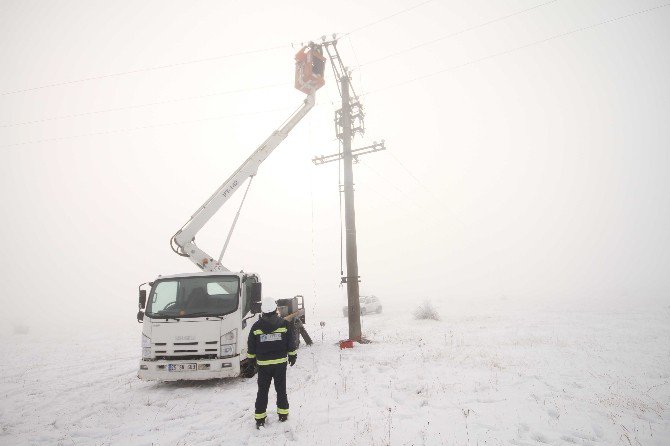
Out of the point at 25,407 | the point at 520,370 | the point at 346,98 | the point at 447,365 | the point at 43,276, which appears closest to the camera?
the point at 25,407

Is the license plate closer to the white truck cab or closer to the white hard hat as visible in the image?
the white truck cab

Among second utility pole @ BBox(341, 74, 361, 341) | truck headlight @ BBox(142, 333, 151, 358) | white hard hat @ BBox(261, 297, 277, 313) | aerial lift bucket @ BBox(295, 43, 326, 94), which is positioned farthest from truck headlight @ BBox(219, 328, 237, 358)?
aerial lift bucket @ BBox(295, 43, 326, 94)

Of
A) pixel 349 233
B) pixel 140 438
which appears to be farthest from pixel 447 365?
pixel 140 438

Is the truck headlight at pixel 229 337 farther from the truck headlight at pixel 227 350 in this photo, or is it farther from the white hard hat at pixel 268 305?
the white hard hat at pixel 268 305

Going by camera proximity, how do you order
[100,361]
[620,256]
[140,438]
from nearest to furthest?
[140,438], [100,361], [620,256]

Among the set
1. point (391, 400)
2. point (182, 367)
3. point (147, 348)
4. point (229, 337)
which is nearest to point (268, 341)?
point (229, 337)

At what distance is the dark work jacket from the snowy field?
102cm

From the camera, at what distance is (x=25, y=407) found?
668 cm

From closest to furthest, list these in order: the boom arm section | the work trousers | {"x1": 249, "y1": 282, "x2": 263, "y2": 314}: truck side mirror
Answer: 1. the work trousers
2. {"x1": 249, "y1": 282, "x2": 263, "y2": 314}: truck side mirror
3. the boom arm section

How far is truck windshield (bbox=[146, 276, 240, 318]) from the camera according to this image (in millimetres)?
7805

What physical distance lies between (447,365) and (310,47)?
12373 mm

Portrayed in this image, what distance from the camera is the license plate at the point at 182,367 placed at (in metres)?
7.14

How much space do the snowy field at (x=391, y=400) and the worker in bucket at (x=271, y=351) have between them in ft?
1.64

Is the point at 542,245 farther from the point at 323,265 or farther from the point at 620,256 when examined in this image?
the point at 323,265
